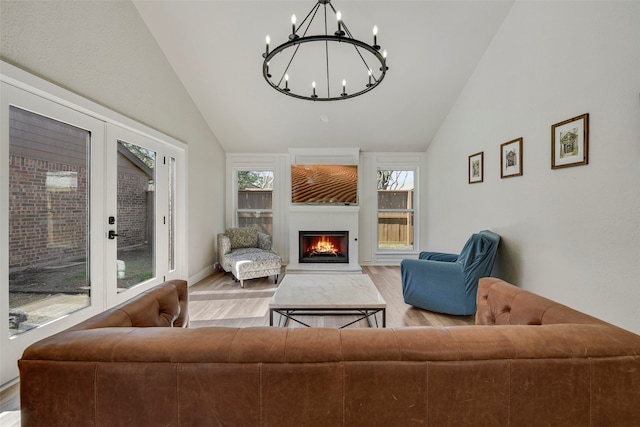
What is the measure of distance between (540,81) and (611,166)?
1035 mm

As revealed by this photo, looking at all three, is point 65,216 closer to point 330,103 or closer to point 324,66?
point 324,66

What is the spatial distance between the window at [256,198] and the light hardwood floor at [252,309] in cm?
155

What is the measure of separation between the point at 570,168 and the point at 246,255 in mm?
3761

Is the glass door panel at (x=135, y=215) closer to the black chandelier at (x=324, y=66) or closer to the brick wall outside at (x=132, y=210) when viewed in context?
the brick wall outside at (x=132, y=210)

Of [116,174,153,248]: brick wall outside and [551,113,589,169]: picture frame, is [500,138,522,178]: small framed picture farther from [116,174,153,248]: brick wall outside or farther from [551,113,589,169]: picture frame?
[116,174,153,248]: brick wall outside

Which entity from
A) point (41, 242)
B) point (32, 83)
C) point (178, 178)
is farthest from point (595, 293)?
point (178, 178)

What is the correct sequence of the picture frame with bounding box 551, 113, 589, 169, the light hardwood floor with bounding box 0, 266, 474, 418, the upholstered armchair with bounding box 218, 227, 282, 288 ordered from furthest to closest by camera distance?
1. the upholstered armchair with bounding box 218, 227, 282, 288
2. the light hardwood floor with bounding box 0, 266, 474, 418
3. the picture frame with bounding box 551, 113, 589, 169

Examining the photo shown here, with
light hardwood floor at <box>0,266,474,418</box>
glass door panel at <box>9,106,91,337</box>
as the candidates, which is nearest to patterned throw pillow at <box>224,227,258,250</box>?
light hardwood floor at <box>0,266,474,418</box>

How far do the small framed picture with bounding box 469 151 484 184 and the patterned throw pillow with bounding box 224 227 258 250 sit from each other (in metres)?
3.48

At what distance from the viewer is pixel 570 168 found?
2141 millimetres

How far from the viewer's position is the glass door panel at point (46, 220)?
183 centimetres

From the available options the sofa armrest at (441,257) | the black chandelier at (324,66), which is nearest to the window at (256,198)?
the black chandelier at (324,66)

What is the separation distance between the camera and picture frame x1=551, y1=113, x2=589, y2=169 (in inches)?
79.0

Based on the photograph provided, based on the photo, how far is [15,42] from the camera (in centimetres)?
175
